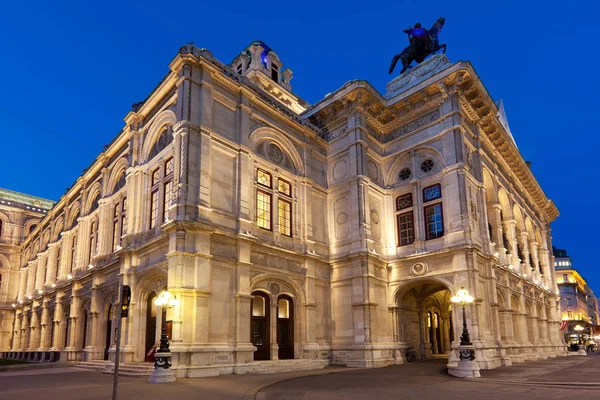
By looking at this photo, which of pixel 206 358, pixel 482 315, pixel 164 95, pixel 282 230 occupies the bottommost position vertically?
pixel 206 358

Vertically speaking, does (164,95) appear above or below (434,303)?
above

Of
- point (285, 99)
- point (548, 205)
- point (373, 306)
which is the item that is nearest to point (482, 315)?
point (373, 306)

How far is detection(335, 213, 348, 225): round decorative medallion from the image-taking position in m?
25.0

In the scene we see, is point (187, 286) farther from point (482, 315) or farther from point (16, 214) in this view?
point (16, 214)

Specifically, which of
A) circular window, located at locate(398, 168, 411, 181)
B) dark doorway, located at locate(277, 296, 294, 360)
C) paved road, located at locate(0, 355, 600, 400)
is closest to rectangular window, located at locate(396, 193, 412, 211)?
circular window, located at locate(398, 168, 411, 181)

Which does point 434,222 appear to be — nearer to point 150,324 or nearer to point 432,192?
point 432,192

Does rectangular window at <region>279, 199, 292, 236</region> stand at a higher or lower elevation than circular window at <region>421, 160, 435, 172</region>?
lower

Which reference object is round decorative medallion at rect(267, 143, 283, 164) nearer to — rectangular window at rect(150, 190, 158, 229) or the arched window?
the arched window

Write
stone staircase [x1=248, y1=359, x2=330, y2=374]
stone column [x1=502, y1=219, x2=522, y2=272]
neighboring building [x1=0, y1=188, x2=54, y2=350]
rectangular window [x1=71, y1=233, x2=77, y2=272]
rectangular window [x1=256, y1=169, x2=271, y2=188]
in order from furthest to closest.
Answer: neighboring building [x1=0, y1=188, x2=54, y2=350] < rectangular window [x1=71, y1=233, x2=77, y2=272] < stone column [x1=502, y1=219, x2=522, y2=272] < rectangular window [x1=256, y1=169, x2=271, y2=188] < stone staircase [x1=248, y1=359, x2=330, y2=374]

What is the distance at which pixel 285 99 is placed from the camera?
37.0 meters

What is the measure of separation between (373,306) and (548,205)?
31.7m

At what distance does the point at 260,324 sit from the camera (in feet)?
68.3

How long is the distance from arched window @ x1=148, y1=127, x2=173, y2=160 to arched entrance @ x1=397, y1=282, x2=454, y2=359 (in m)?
14.0

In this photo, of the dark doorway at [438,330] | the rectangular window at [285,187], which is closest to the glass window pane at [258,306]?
the rectangular window at [285,187]
